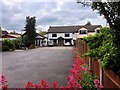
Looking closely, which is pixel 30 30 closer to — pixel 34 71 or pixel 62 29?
pixel 62 29

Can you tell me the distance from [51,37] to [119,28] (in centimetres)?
7221

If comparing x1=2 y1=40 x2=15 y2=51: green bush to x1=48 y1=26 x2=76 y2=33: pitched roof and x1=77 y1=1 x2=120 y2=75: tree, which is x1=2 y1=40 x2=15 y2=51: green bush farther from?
x1=48 y1=26 x2=76 y2=33: pitched roof

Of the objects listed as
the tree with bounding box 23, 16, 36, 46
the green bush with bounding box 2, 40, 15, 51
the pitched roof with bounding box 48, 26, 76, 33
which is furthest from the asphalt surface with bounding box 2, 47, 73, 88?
the pitched roof with bounding box 48, 26, 76, 33

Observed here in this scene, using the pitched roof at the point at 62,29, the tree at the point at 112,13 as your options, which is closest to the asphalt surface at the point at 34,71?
the tree at the point at 112,13

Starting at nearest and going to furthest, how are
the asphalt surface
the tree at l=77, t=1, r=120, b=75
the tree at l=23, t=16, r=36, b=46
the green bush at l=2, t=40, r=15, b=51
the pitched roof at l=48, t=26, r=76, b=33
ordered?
the tree at l=77, t=1, r=120, b=75 < the asphalt surface < the green bush at l=2, t=40, r=15, b=51 < the tree at l=23, t=16, r=36, b=46 < the pitched roof at l=48, t=26, r=76, b=33

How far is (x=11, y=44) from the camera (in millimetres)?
39656

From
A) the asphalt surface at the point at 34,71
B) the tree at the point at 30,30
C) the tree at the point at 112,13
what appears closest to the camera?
the tree at the point at 112,13

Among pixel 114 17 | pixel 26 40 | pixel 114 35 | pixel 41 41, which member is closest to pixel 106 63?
pixel 114 35

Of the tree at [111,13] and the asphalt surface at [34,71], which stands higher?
the tree at [111,13]

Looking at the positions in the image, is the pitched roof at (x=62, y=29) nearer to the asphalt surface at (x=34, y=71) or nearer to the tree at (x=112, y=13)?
the asphalt surface at (x=34, y=71)

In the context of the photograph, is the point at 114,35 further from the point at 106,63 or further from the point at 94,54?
the point at 94,54

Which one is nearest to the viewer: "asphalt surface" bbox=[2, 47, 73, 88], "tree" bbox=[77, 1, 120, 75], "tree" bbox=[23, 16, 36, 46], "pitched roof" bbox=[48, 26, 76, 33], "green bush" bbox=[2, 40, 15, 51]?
"tree" bbox=[77, 1, 120, 75]

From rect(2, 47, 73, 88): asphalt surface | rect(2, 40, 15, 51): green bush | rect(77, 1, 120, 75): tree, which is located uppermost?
rect(77, 1, 120, 75): tree

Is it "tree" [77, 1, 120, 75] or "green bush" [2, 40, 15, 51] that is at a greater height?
"tree" [77, 1, 120, 75]
